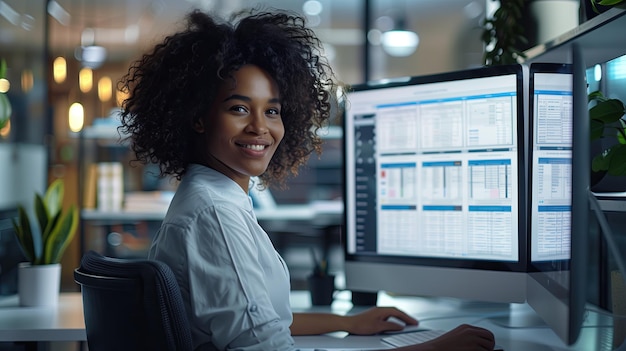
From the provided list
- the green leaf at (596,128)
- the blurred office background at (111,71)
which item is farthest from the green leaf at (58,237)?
the green leaf at (596,128)

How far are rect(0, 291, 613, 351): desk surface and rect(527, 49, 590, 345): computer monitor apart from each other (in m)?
0.11

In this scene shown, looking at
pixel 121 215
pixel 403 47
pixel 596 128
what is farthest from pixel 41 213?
pixel 403 47

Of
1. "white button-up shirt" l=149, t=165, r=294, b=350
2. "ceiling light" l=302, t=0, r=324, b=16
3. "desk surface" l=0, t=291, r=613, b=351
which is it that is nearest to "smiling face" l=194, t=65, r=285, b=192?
"white button-up shirt" l=149, t=165, r=294, b=350

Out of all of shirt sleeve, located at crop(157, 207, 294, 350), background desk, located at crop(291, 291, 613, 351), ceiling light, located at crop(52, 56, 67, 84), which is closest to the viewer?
shirt sleeve, located at crop(157, 207, 294, 350)

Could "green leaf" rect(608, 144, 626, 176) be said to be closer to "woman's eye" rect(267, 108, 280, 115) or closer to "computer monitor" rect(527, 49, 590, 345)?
"computer monitor" rect(527, 49, 590, 345)

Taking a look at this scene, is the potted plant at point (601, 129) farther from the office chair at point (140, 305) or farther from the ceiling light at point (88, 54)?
the ceiling light at point (88, 54)

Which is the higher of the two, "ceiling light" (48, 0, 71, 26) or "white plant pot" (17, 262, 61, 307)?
"ceiling light" (48, 0, 71, 26)

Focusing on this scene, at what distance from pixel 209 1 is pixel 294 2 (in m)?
0.82

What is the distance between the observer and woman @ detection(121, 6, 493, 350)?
1.05 meters

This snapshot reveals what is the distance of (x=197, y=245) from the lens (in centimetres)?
107

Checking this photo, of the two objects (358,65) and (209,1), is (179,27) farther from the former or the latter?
(358,65)

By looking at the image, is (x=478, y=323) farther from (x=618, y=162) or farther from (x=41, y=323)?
(x=41, y=323)

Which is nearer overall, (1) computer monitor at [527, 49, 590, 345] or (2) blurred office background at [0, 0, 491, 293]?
(1) computer monitor at [527, 49, 590, 345]

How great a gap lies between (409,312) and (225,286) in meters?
0.88
